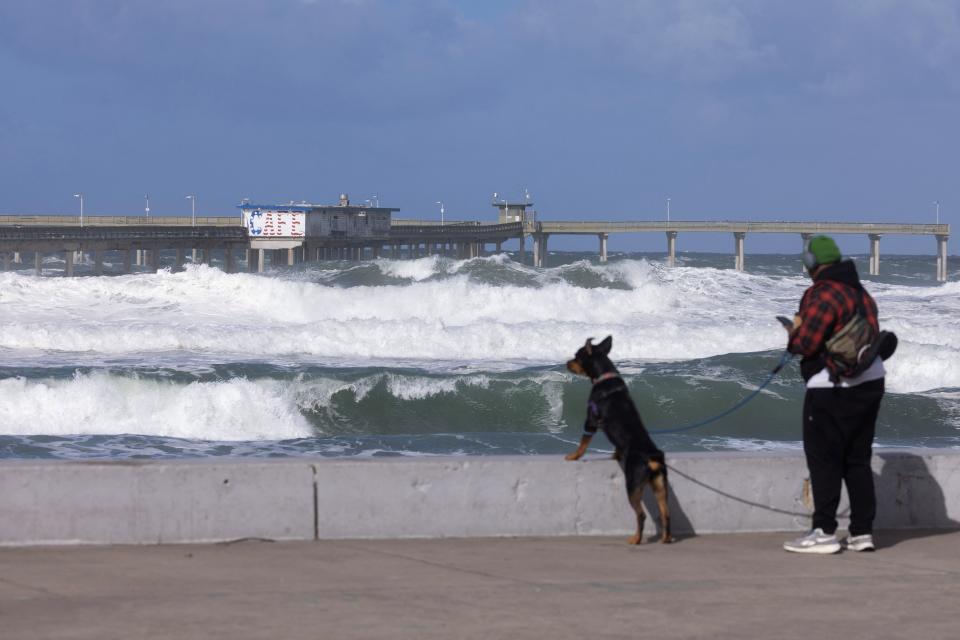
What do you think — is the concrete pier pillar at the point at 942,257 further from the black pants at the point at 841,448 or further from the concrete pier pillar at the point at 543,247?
the black pants at the point at 841,448

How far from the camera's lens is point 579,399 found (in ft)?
66.6

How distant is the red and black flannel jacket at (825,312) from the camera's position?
5887 mm

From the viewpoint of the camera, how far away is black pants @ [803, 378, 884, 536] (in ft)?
19.7

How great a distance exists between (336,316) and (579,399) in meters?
21.6

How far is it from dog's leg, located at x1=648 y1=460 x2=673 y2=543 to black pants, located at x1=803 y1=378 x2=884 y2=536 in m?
0.68

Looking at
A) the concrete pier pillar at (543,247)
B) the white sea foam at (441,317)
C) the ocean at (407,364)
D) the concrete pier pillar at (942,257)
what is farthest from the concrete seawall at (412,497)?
the concrete pier pillar at (543,247)

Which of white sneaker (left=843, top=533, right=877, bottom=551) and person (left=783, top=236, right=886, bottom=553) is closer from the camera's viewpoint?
person (left=783, top=236, right=886, bottom=553)

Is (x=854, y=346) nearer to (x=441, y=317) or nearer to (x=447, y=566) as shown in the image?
(x=447, y=566)

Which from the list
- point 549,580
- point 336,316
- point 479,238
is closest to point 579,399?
point 549,580

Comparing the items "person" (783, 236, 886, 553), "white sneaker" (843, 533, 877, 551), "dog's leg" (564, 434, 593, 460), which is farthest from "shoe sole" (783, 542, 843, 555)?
"dog's leg" (564, 434, 593, 460)

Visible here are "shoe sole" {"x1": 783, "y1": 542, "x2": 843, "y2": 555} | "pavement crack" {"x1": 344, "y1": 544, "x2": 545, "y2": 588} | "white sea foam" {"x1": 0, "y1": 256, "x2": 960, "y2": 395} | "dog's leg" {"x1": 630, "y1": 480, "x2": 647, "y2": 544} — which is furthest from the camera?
"white sea foam" {"x1": 0, "y1": 256, "x2": 960, "y2": 395}

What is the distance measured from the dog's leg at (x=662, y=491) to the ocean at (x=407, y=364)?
23.6 feet

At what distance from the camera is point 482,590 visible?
207 inches

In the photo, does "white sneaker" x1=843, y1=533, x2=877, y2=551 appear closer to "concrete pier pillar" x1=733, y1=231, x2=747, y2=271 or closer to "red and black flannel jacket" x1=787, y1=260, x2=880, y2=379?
"red and black flannel jacket" x1=787, y1=260, x2=880, y2=379
